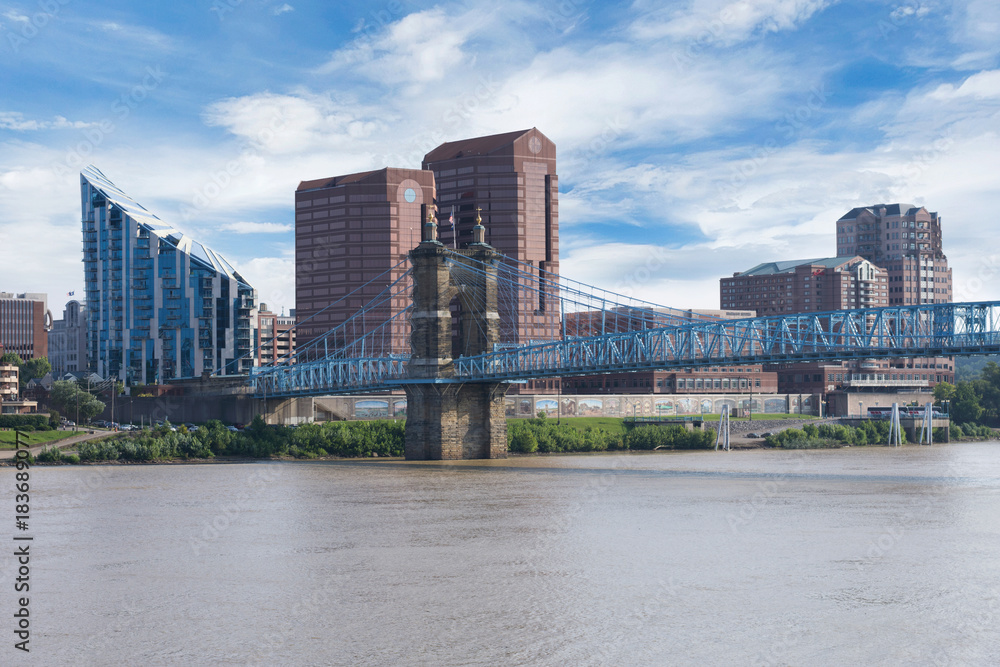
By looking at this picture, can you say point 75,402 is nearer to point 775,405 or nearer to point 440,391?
point 440,391

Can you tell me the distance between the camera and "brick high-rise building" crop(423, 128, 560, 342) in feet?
536

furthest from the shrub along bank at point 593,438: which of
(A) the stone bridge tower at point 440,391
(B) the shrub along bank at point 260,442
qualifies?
(B) the shrub along bank at point 260,442

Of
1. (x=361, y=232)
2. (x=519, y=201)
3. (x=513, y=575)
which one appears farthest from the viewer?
(x=361, y=232)

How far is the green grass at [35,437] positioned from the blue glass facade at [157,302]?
80.2m

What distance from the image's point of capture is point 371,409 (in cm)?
12138

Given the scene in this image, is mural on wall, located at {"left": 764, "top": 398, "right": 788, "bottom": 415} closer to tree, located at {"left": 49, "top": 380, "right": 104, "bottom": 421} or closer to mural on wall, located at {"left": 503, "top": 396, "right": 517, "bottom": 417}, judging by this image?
mural on wall, located at {"left": 503, "top": 396, "right": 517, "bottom": 417}

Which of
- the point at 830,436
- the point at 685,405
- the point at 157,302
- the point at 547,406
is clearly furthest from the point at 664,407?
the point at 157,302

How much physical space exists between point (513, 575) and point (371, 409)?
89.7 m

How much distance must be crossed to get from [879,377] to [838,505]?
484 ft

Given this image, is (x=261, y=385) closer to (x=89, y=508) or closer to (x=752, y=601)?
(x=89, y=508)

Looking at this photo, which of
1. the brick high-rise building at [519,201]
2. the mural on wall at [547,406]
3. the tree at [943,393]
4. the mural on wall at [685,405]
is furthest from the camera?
the brick high-rise building at [519,201]

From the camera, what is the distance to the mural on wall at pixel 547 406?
423ft

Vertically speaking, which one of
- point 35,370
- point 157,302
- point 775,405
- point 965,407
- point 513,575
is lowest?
point 513,575

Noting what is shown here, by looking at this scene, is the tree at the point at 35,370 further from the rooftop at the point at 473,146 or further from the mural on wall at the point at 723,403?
the mural on wall at the point at 723,403
